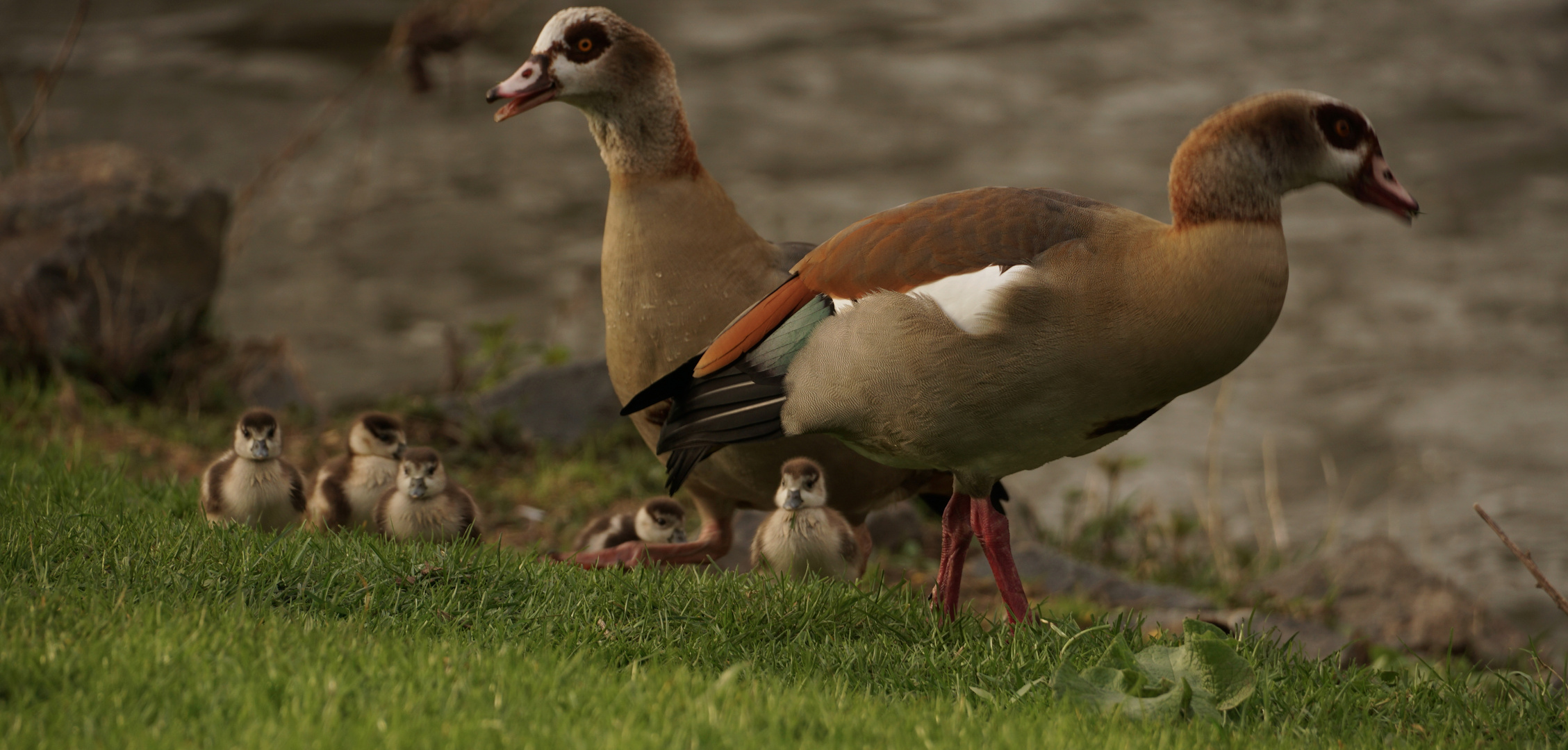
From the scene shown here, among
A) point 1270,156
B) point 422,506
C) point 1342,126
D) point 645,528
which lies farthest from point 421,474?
point 1342,126

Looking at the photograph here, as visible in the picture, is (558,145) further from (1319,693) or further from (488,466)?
(1319,693)

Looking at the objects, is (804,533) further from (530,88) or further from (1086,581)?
(1086,581)

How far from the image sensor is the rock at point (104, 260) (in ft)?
26.3

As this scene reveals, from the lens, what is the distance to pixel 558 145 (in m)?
15.9

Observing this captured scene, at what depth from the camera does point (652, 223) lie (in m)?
5.23

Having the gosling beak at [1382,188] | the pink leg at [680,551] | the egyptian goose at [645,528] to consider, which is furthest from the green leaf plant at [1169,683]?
the egyptian goose at [645,528]

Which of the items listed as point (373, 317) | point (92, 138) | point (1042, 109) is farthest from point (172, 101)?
point (1042, 109)

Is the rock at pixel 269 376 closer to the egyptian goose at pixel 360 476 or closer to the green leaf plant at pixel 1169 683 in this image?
the egyptian goose at pixel 360 476

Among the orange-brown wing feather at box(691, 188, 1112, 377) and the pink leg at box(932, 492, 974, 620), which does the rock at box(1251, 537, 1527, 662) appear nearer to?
the pink leg at box(932, 492, 974, 620)

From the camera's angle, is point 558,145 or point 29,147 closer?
point 29,147

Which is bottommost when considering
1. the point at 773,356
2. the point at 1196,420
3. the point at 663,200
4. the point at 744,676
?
the point at 1196,420

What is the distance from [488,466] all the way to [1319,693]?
496 centimetres

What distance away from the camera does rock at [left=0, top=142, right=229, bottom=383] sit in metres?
8.01

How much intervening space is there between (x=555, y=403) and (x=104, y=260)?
2.71m
